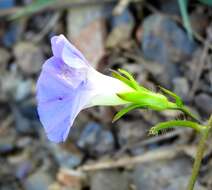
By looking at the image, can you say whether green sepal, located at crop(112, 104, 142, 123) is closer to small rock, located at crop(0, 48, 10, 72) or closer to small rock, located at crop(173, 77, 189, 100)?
small rock, located at crop(173, 77, 189, 100)

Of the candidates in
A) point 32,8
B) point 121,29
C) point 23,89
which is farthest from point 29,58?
point 121,29

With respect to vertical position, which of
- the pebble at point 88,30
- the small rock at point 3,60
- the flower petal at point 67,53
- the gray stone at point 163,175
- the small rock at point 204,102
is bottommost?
the gray stone at point 163,175

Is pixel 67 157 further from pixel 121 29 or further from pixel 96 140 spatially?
pixel 121 29

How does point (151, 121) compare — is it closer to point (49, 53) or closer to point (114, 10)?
point (114, 10)

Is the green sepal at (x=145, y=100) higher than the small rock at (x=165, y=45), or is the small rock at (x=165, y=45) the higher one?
the green sepal at (x=145, y=100)

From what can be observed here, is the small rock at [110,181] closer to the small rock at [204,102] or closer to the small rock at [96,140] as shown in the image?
the small rock at [96,140]

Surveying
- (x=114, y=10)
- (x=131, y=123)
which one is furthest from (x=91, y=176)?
(x=114, y=10)

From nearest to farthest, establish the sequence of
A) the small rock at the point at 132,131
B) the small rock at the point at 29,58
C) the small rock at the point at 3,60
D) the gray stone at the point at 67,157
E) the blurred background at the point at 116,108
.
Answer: the blurred background at the point at 116,108 < the small rock at the point at 132,131 < the gray stone at the point at 67,157 < the small rock at the point at 29,58 < the small rock at the point at 3,60

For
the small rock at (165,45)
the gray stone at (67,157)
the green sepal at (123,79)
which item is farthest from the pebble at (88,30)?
the green sepal at (123,79)
